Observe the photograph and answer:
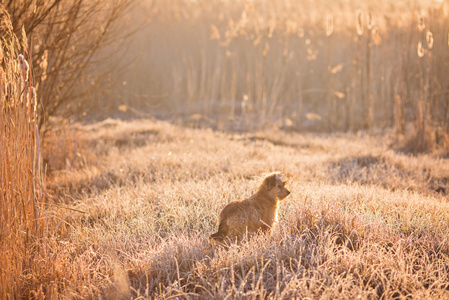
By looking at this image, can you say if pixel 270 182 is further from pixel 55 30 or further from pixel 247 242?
pixel 55 30

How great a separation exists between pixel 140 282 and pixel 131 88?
45.8 feet

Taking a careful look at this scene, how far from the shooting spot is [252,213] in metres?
2.92

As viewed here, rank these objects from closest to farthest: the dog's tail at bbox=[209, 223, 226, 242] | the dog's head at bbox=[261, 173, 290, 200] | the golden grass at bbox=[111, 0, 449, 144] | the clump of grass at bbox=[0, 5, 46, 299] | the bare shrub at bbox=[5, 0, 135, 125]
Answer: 1. the clump of grass at bbox=[0, 5, 46, 299]
2. the dog's tail at bbox=[209, 223, 226, 242]
3. the dog's head at bbox=[261, 173, 290, 200]
4. the bare shrub at bbox=[5, 0, 135, 125]
5. the golden grass at bbox=[111, 0, 449, 144]

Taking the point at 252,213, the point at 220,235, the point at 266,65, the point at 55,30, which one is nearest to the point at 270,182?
the point at 252,213

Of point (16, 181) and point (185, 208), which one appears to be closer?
point (16, 181)

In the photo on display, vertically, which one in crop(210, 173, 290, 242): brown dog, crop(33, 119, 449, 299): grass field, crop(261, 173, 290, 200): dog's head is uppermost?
crop(261, 173, 290, 200): dog's head

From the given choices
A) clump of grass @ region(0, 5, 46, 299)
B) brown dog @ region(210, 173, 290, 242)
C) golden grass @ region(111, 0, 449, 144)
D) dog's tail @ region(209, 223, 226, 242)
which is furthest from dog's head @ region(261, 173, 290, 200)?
golden grass @ region(111, 0, 449, 144)

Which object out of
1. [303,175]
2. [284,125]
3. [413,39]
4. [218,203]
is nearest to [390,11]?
[413,39]

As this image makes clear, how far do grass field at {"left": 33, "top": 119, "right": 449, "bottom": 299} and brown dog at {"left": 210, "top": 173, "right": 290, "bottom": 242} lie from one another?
0.13m

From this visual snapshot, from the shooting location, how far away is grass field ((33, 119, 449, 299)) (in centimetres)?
224

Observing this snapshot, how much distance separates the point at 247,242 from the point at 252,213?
381 millimetres

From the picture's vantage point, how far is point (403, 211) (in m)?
3.55

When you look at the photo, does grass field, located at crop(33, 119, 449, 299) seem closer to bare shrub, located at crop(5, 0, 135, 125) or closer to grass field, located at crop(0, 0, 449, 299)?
grass field, located at crop(0, 0, 449, 299)

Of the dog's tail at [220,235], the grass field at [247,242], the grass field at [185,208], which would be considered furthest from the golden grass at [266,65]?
the dog's tail at [220,235]
